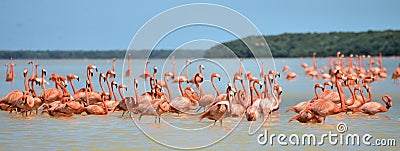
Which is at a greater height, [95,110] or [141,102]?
[141,102]

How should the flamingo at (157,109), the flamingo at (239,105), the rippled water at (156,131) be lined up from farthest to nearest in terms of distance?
the flamingo at (157,109) < the flamingo at (239,105) < the rippled water at (156,131)

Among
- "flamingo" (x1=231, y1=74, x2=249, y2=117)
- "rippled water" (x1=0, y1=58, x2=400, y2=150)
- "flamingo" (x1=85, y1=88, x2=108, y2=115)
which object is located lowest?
"rippled water" (x1=0, y1=58, x2=400, y2=150)

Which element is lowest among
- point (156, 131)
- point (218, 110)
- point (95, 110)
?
point (156, 131)

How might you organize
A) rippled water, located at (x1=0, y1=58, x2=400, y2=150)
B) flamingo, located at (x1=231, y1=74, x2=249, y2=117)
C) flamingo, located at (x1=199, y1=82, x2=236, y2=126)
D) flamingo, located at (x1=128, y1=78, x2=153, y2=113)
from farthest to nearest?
flamingo, located at (x1=128, y1=78, x2=153, y2=113), flamingo, located at (x1=231, y1=74, x2=249, y2=117), flamingo, located at (x1=199, y1=82, x2=236, y2=126), rippled water, located at (x1=0, y1=58, x2=400, y2=150)

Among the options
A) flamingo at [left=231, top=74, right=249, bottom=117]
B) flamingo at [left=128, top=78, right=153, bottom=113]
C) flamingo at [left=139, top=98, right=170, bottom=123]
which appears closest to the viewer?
flamingo at [left=231, top=74, right=249, bottom=117]

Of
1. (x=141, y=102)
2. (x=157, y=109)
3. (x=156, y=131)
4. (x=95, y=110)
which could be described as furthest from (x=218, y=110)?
(x=95, y=110)

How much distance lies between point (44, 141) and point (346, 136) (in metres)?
4.24

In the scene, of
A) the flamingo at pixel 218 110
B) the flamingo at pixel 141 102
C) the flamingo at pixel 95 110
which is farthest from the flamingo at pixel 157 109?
the flamingo at pixel 218 110

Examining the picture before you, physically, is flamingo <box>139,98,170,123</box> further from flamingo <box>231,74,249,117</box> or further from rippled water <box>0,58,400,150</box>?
flamingo <box>231,74,249,117</box>

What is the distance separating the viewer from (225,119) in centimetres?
1195

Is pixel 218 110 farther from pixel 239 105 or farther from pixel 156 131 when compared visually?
pixel 156 131

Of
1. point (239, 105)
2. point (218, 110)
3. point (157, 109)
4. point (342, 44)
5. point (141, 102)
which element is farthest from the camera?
point (342, 44)

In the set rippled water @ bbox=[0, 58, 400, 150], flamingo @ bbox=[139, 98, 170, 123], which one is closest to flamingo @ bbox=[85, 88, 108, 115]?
rippled water @ bbox=[0, 58, 400, 150]

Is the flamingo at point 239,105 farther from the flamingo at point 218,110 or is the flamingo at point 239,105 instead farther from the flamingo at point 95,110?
the flamingo at point 95,110
